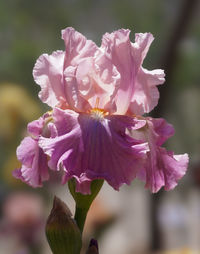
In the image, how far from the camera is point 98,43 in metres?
2.05

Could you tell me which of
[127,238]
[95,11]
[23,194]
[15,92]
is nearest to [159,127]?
[23,194]

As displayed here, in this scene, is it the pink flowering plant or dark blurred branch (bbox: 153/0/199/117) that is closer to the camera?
the pink flowering plant

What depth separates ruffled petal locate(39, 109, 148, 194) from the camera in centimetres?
48

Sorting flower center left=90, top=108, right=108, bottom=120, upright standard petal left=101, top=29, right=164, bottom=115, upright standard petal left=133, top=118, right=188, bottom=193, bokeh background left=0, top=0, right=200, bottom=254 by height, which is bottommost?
bokeh background left=0, top=0, right=200, bottom=254

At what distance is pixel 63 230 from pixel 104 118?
0.11 meters

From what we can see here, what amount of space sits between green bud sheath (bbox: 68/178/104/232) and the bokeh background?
125 cm

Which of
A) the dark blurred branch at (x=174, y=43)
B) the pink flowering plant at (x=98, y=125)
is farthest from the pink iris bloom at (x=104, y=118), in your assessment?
the dark blurred branch at (x=174, y=43)

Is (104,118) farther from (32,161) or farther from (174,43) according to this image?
(174,43)

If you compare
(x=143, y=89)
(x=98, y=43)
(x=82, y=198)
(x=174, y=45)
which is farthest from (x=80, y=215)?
(x=98, y=43)

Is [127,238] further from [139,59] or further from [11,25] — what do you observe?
[139,59]

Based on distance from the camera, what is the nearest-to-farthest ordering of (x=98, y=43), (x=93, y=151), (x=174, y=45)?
(x=93, y=151)
(x=174, y=45)
(x=98, y=43)

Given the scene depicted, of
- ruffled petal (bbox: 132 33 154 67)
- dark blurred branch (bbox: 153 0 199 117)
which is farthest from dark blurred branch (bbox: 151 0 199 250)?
ruffled petal (bbox: 132 33 154 67)

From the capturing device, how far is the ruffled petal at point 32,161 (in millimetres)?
511

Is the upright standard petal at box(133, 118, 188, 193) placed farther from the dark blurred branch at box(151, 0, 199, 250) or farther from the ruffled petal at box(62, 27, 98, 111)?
the dark blurred branch at box(151, 0, 199, 250)
